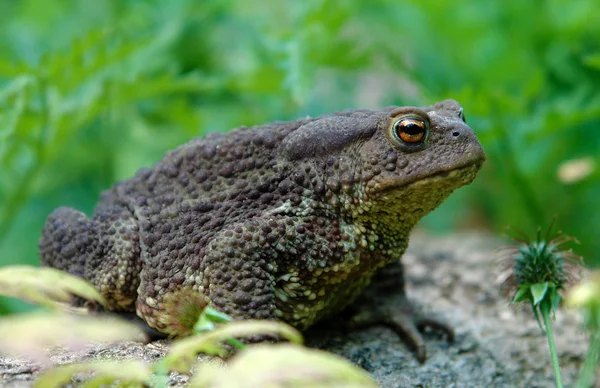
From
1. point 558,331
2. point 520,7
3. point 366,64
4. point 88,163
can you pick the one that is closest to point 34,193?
point 88,163

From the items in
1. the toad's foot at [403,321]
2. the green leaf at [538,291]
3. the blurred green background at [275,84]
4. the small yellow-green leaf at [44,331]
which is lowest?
the small yellow-green leaf at [44,331]

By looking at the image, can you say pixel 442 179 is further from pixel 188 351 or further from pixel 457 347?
pixel 188 351

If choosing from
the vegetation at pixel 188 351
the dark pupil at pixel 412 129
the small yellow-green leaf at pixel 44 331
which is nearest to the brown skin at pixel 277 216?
the dark pupil at pixel 412 129

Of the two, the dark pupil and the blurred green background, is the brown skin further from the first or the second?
the blurred green background

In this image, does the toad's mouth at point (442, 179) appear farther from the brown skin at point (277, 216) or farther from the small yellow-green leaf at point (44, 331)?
the small yellow-green leaf at point (44, 331)

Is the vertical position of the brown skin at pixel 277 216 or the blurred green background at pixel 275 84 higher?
the blurred green background at pixel 275 84

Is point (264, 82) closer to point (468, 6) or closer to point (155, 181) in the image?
point (155, 181)

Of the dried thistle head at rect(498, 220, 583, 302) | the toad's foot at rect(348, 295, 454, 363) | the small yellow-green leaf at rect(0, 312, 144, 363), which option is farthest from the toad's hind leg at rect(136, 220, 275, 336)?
the dried thistle head at rect(498, 220, 583, 302)
